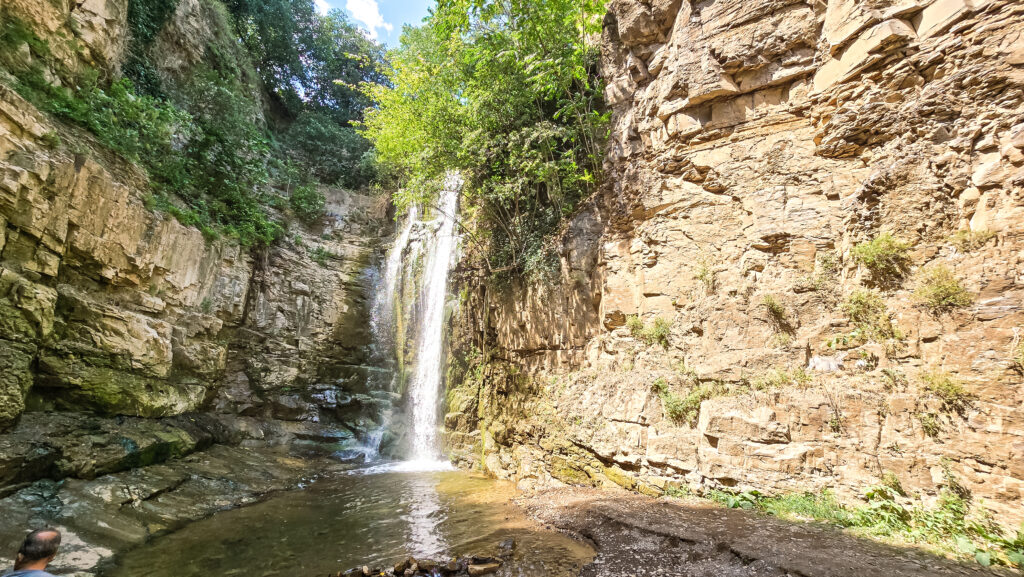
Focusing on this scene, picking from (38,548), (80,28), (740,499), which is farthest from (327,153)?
(740,499)

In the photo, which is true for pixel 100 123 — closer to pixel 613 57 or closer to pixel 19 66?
pixel 19 66

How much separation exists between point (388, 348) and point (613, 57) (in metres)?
11.7

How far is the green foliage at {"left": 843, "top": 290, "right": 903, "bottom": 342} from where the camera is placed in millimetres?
5648

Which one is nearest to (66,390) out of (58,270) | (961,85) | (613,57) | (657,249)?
(58,270)

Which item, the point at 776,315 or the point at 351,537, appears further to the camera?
the point at 776,315

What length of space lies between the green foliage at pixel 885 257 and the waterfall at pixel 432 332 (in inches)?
366

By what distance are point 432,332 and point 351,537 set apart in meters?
8.52

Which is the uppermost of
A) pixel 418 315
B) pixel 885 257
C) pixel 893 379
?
pixel 418 315

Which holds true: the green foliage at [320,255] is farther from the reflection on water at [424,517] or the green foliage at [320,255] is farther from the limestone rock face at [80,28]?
the reflection on water at [424,517]

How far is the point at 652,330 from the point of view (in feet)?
26.8

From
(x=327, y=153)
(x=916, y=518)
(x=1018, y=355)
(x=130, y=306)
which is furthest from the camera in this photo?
(x=327, y=153)

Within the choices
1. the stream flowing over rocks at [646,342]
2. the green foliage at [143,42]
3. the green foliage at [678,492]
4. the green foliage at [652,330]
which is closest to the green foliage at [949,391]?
the stream flowing over rocks at [646,342]

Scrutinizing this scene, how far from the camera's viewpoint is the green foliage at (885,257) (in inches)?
223

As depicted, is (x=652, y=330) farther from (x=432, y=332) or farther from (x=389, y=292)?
(x=389, y=292)
